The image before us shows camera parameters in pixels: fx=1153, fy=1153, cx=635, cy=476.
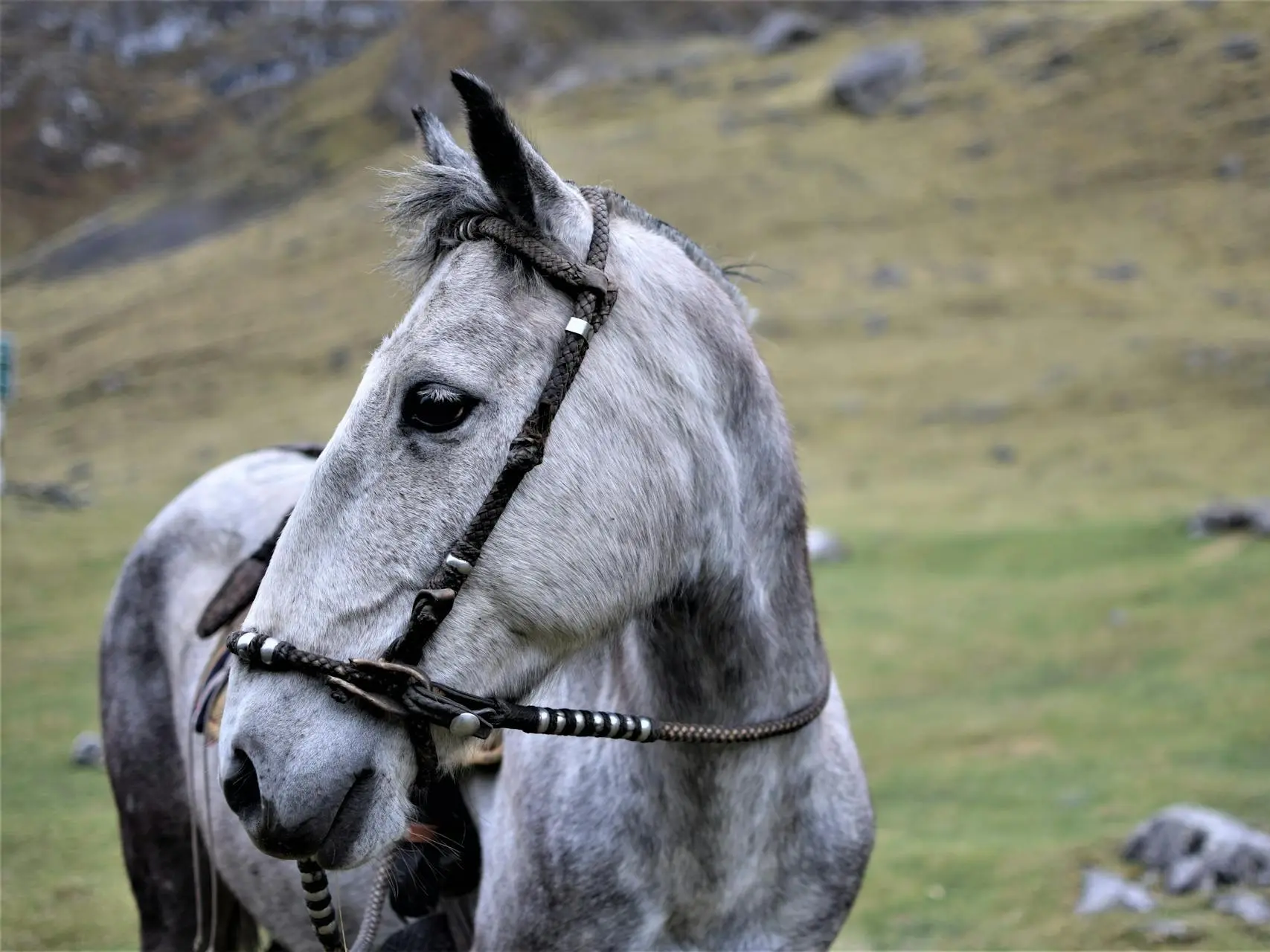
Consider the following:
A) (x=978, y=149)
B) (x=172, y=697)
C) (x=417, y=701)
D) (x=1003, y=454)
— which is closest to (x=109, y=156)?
(x=978, y=149)

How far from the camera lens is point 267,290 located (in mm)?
46875

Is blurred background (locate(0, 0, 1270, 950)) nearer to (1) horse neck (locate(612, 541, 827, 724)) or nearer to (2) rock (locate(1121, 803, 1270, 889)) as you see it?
(2) rock (locate(1121, 803, 1270, 889))

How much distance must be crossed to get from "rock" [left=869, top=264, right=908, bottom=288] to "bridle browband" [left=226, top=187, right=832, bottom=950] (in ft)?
118

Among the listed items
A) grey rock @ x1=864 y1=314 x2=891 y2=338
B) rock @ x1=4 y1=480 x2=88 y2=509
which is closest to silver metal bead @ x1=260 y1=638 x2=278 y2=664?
rock @ x1=4 y1=480 x2=88 y2=509

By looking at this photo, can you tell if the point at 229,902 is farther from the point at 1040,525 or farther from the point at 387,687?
the point at 1040,525

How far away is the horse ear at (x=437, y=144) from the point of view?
256 centimetres

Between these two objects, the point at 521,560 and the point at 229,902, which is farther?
the point at 229,902

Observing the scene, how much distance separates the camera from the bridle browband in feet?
7.15

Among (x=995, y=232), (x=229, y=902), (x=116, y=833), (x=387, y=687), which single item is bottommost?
(x=995, y=232)

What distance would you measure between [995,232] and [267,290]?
28.4 m

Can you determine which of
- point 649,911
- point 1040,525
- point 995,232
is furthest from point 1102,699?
point 995,232

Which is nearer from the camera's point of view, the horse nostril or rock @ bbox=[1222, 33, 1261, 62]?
the horse nostril

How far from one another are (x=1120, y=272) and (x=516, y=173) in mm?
37463

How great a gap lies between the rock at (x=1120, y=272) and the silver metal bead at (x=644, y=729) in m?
36.8
